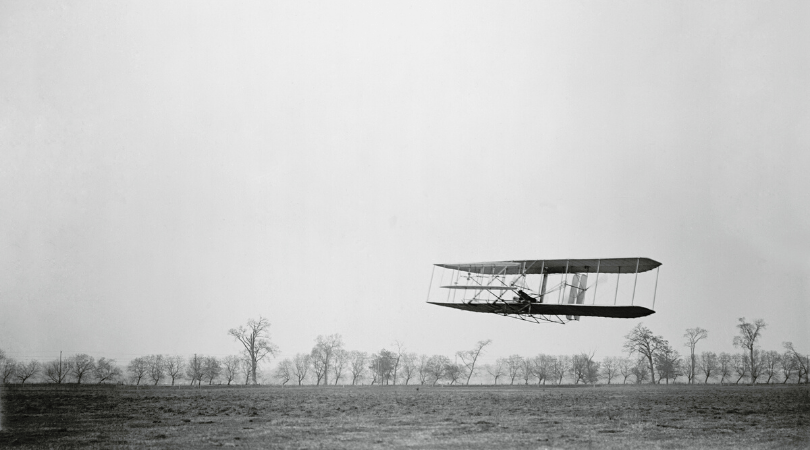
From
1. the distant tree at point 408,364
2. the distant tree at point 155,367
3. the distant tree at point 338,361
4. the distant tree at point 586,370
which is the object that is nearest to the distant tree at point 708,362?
the distant tree at point 586,370

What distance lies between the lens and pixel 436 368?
11931cm

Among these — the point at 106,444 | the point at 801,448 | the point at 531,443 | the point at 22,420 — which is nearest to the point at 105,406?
the point at 22,420

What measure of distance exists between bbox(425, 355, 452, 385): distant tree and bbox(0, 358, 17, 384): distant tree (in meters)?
73.3

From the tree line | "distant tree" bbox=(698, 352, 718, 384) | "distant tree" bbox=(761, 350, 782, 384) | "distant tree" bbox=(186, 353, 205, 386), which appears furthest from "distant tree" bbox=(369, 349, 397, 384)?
"distant tree" bbox=(761, 350, 782, 384)

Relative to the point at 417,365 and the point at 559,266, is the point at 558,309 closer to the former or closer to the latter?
the point at 559,266

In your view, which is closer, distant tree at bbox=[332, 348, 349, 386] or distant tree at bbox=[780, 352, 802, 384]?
distant tree at bbox=[780, 352, 802, 384]

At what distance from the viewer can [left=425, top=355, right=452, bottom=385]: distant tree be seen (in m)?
119

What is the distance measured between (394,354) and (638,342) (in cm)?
4500

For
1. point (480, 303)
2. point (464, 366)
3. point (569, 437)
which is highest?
point (480, 303)

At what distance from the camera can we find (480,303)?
25203 millimetres

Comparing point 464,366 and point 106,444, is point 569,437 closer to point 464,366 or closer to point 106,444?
point 106,444

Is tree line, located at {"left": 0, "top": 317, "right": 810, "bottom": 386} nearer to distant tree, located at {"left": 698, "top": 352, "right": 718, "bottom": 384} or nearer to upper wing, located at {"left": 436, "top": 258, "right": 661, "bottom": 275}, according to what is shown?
distant tree, located at {"left": 698, "top": 352, "right": 718, "bottom": 384}

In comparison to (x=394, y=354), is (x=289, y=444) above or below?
above

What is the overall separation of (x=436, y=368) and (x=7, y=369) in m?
76.2
